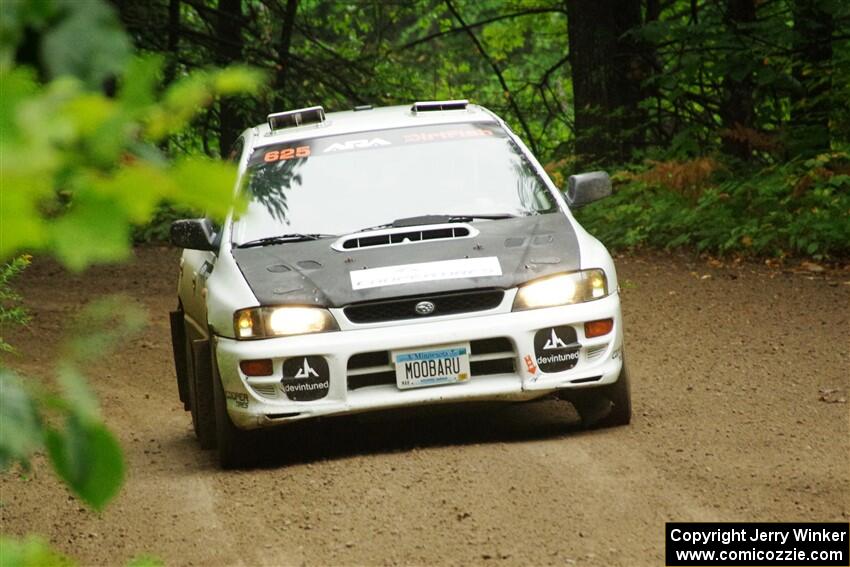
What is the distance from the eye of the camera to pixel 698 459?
6496 millimetres

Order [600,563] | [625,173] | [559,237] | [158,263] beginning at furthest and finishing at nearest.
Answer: [158,263] < [625,173] < [559,237] < [600,563]

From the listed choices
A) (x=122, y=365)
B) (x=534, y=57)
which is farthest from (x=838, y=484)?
(x=534, y=57)

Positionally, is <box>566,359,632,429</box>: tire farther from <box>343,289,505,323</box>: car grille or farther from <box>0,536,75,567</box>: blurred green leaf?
<box>0,536,75,567</box>: blurred green leaf

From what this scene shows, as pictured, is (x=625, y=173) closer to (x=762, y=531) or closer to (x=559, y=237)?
(x=559, y=237)

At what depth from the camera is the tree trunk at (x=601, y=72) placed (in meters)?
18.7

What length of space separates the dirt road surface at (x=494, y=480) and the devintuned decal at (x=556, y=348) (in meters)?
0.41

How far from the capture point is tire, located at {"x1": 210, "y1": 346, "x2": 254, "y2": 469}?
6.98m

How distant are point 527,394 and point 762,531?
188 centimetres

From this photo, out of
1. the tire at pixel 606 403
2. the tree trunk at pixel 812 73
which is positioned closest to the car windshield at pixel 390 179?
the tire at pixel 606 403

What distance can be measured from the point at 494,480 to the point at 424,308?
1.01 m

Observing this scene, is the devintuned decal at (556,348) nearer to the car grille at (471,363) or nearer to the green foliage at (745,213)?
the car grille at (471,363)

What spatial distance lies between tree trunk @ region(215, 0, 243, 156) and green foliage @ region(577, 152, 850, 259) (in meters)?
5.33

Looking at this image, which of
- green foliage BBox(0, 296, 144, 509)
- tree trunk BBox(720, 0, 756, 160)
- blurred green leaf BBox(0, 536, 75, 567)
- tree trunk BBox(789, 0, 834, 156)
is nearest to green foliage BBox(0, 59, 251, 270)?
green foliage BBox(0, 296, 144, 509)

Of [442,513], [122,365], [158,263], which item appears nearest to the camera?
[442,513]
